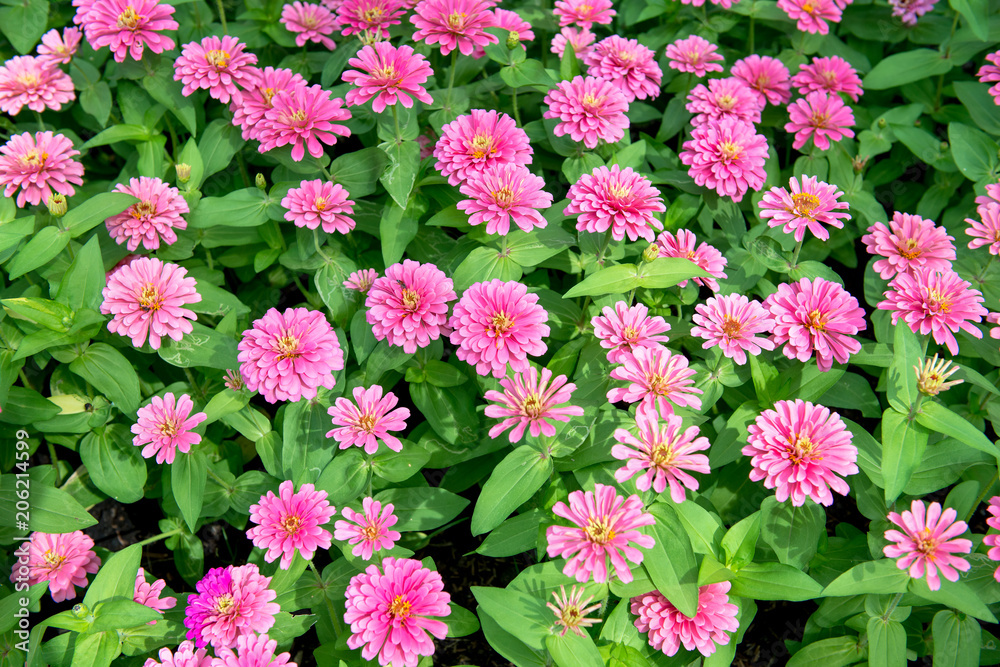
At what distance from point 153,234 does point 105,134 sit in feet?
2.19

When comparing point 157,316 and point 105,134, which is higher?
point 105,134

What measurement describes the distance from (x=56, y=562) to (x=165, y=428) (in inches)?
23.7

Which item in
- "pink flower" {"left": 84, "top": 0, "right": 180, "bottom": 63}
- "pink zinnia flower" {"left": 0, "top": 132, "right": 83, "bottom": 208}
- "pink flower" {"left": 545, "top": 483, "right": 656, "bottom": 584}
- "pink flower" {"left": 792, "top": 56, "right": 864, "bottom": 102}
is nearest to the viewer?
"pink flower" {"left": 545, "top": 483, "right": 656, "bottom": 584}

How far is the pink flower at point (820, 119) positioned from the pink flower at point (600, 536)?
70.4 inches

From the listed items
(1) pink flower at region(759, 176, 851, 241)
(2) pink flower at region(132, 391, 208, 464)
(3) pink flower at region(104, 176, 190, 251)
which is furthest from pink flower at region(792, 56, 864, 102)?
(2) pink flower at region(132, 391, 208, 464)

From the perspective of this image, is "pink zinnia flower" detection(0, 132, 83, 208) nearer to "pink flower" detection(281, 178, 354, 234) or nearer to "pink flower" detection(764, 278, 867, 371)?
"pink flower" detection(281, 178, 354, 234)

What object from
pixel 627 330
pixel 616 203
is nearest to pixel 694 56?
pixel 616 203

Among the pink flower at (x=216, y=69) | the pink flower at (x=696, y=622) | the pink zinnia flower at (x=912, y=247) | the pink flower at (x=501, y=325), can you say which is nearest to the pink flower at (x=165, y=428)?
the pink flower at (x=501, y=325)

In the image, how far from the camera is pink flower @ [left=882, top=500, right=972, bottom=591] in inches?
74.4

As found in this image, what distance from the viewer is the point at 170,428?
2262 millimetres

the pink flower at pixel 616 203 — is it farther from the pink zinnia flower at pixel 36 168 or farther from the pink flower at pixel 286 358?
the pink zinnia flower at pixel 36 168

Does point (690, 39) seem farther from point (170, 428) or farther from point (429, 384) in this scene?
point (170, 428)

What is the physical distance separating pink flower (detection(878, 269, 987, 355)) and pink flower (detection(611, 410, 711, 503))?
2.91ft

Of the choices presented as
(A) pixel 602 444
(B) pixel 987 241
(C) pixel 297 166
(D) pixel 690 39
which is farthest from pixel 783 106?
(C) pixel 297 166
